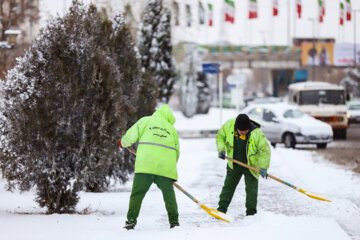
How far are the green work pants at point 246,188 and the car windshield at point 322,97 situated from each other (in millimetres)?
20717

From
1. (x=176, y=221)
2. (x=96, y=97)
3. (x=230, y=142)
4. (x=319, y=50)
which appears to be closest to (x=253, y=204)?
(x=230, y=142)

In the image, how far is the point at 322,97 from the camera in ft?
98.4

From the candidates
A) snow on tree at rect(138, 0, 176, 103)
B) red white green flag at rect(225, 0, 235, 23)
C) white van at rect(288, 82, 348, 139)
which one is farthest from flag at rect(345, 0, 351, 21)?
white van at rect(288, 82, 348, 139)

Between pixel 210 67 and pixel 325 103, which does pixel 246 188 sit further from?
pixel 325 103

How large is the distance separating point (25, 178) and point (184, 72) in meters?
44.9

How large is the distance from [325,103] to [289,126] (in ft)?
20.7

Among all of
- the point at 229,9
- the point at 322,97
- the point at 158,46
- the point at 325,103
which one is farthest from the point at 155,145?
the point at 229,9

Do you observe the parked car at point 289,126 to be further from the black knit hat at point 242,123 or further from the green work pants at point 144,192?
the green work pants at point 144,192

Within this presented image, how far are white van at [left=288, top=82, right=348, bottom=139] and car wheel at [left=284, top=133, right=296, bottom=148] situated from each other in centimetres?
504

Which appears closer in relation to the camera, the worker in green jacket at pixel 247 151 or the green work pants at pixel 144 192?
the green work pants at pixel 144 192

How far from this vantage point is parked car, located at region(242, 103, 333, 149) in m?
23.7

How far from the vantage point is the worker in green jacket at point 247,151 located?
9.25 meters

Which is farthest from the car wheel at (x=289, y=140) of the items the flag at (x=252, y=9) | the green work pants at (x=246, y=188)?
the flag at (x=252, y=9)

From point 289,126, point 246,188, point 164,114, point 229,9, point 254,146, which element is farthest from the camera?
point 229,9
